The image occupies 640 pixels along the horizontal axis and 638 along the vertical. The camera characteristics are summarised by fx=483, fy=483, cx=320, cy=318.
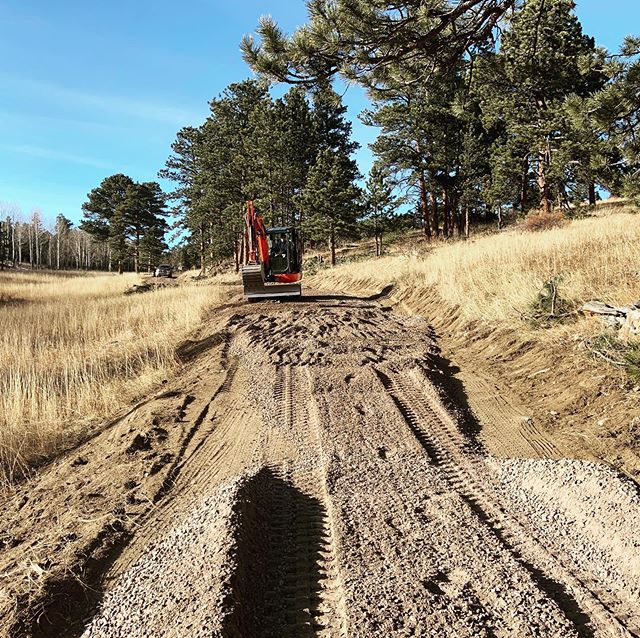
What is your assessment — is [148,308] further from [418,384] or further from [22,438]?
[418,384]

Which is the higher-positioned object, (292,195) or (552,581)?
(292,195)

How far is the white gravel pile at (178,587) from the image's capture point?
7.32 feet

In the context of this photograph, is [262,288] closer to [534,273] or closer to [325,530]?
[534,273]

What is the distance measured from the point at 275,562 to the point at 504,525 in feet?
5.06

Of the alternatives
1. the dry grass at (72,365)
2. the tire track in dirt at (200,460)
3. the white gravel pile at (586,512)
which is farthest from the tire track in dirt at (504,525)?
the dry grass at (72,365)

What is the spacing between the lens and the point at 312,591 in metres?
2.60

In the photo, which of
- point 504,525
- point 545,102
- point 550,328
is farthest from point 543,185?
point 504,525

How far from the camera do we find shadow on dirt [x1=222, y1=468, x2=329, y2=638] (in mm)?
2357

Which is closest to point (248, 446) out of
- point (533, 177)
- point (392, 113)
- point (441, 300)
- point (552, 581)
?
point (552, 581)

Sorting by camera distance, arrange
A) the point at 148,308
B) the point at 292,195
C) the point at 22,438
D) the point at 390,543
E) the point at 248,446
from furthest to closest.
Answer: the point at 292,195, the point at 148,308, the point at 22,438, the point at 248,446, the point at 390,543

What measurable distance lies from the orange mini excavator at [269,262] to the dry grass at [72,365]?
1.77 m

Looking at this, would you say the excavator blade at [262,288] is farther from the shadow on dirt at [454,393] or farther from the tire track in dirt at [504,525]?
the tire track in dirt at [504,525]

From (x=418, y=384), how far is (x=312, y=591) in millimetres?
3678

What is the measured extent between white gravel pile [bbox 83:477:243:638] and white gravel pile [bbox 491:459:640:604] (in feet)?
6.74
